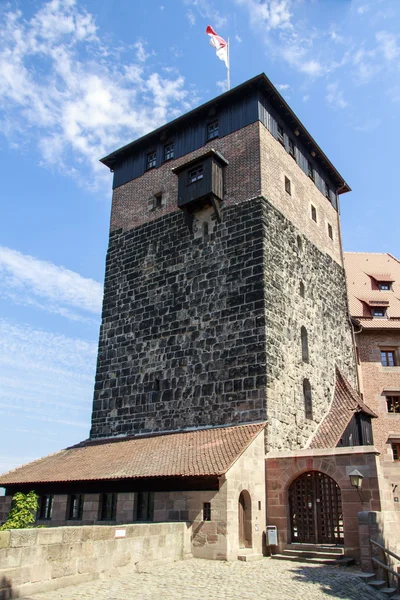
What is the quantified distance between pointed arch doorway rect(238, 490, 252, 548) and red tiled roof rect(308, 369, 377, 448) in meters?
3.83

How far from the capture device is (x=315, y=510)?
45.8ft

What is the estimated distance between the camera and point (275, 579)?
10.4 m

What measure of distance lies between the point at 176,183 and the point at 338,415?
10.8 meters

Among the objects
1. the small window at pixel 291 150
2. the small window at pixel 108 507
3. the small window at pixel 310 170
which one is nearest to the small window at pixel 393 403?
the small window at pixel 310 170

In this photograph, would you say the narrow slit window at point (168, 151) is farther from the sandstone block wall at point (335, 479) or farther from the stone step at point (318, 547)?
the stone step at point (318, 547)

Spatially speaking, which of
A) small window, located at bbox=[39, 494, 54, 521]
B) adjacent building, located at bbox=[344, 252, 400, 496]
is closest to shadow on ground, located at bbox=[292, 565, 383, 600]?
small window, located at bbox=[39, 494, 54, 521]

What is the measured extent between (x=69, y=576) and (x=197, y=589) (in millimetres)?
2253

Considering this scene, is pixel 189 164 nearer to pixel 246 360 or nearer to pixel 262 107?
pixel 262 107

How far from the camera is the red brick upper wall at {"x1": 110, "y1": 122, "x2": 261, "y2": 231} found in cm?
1884

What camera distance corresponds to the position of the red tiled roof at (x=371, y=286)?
25.1m

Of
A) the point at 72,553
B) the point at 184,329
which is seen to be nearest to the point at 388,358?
the point at 184,329

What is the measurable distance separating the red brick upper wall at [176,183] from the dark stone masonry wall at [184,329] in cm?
57

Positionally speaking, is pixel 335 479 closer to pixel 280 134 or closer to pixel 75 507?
pixel 75 507

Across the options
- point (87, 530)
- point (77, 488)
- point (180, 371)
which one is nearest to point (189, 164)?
point (180, 371)
